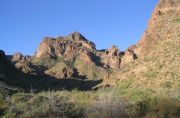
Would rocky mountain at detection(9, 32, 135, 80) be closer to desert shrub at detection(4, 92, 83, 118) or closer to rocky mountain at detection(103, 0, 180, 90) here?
rocky mountain at detection(103, 0, 180, 90)

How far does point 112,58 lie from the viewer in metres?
161

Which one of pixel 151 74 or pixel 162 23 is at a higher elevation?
pixel 162 23

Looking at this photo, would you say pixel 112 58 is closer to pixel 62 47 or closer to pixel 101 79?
pixel 62 47

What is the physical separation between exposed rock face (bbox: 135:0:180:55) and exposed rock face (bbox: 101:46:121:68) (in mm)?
67363

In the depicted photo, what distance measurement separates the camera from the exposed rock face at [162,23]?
7575 cm

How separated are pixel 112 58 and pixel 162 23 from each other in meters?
81.1

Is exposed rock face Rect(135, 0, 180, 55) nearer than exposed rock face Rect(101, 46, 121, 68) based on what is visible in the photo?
Yes

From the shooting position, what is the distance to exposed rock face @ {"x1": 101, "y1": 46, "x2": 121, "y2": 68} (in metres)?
157

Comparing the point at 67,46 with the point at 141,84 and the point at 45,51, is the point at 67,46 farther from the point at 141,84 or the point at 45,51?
the point at 141,84

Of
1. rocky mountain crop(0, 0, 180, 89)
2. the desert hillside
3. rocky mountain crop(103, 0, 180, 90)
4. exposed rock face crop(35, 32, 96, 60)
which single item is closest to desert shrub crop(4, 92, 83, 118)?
the desert hillside

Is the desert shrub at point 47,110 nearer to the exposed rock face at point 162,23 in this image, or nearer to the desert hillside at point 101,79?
the desert hillside at point 101,79

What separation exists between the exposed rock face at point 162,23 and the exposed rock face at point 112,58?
67.4 meters

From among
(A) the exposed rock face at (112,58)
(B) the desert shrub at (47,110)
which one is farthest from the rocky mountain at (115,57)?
(B) the desert shrub at (47,110)

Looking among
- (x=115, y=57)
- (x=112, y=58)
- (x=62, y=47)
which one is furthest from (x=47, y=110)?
(x=62, y=47)
